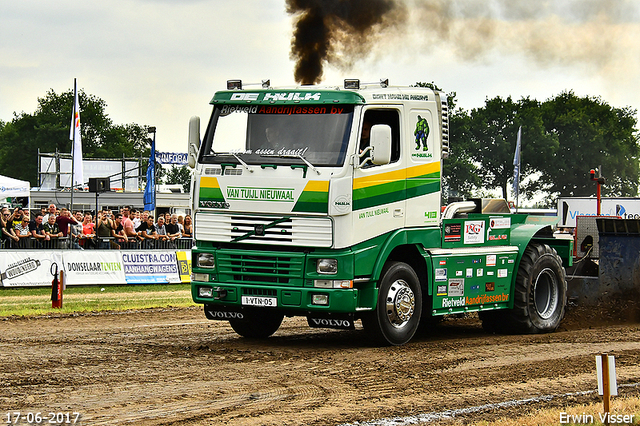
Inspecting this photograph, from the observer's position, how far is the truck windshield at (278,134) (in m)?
10.5

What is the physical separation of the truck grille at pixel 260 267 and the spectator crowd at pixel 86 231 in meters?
11.4

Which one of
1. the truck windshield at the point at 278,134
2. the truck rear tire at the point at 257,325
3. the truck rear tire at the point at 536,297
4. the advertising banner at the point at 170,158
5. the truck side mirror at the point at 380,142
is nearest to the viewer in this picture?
the truck side mirror at the point at 380,142

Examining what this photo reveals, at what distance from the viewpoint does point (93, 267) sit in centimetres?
2212

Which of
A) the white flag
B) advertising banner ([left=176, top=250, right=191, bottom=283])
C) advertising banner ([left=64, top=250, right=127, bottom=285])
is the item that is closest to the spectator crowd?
advertising banner ([left=176, top=250, right=191, bottom=283])

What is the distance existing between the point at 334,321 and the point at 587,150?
79.1 m

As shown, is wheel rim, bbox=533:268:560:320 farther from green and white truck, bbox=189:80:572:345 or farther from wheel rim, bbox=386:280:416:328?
wheel rim, bbox=386:280:416:328

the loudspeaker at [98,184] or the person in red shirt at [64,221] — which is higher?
the loudspeaker at [98,184]

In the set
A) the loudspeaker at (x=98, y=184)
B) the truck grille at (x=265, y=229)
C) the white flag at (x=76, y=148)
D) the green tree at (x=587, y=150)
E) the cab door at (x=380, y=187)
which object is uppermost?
the green tree at (x=587, y=150)

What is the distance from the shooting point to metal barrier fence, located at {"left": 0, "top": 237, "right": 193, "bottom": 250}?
21406 mm

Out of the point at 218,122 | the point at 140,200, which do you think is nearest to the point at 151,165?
the point at 140,200

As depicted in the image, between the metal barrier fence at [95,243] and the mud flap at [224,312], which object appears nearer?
the mud flap at [224,312]

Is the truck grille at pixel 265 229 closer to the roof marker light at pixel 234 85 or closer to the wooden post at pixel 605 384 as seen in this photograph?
the roof marker light at pixel 234 85

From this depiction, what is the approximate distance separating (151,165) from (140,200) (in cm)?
1570

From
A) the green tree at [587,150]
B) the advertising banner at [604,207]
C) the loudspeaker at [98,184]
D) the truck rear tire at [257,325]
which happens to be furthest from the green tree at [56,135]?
the truck rear tire at [257,325]
